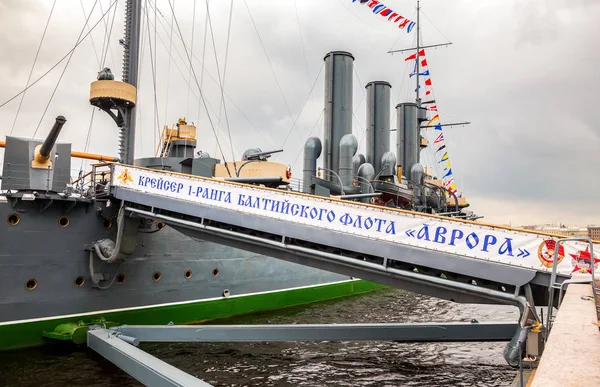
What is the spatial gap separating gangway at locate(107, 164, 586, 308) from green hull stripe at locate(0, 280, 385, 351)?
404cm

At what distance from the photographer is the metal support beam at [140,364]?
751 cm

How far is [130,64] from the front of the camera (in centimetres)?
1652

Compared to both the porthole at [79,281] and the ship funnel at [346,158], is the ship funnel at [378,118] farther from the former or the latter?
the porthole at [79,281]

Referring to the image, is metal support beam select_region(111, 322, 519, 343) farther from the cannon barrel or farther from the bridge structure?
the cannon barrel

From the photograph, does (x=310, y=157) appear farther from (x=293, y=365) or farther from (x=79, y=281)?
(x=293, y=365)

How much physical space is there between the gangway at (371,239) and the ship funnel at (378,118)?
68.8 ft

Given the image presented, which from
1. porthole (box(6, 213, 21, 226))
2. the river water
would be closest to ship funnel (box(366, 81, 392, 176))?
the river water

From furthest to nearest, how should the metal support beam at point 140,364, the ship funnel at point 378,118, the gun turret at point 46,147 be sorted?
the ship funnel at point 378,118 < the gun turret at point 46,147 < the metal support beam at point 140,364

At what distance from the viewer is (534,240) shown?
8133 millimetres

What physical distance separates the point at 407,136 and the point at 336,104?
1472cm

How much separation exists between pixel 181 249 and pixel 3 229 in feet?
18.2

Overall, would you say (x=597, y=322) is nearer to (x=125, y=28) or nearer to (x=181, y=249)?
(x=181, y=249)

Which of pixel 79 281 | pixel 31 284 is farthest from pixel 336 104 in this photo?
pixel 31 284

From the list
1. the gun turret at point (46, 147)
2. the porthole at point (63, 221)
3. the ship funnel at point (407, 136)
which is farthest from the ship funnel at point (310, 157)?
the ship funnel at point (407, 136)
